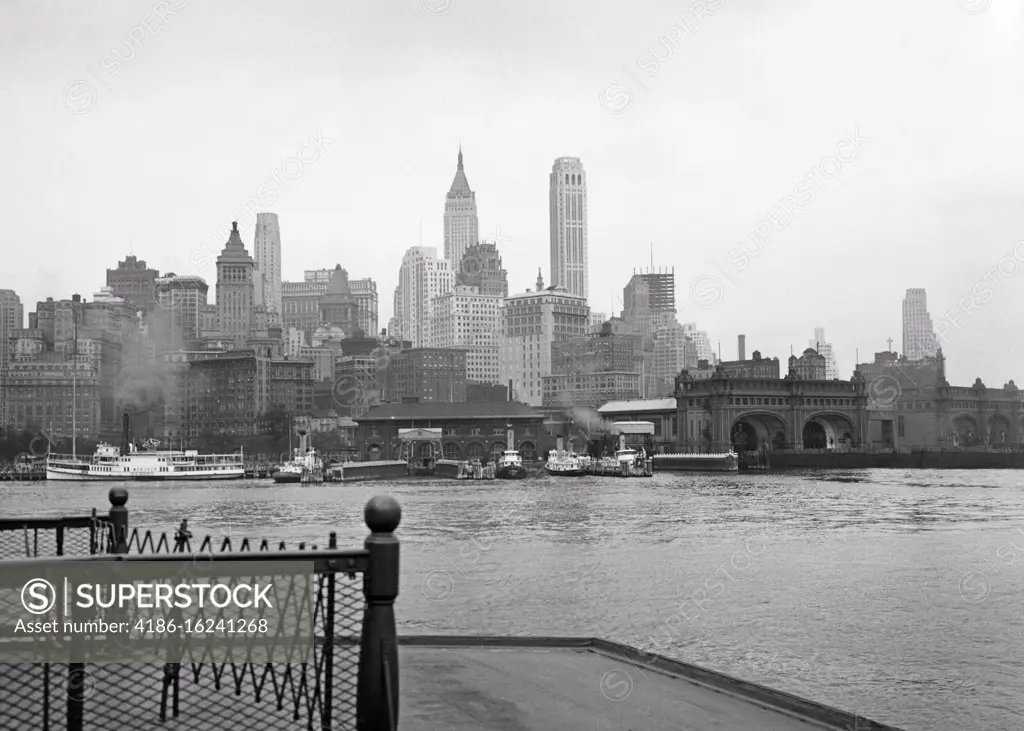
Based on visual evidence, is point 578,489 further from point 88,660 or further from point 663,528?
point 88,660

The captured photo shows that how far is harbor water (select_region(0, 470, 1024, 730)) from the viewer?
16125mm

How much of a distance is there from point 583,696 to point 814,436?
18606 cm

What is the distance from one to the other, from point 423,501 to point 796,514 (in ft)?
99.1

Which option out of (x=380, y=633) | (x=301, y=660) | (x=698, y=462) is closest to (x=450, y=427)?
(x=698, y=462)

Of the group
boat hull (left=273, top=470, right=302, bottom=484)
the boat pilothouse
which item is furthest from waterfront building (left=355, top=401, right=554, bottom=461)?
boat hull (left=273, top=470, right=302, bottom=484)

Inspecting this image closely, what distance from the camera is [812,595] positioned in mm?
25219

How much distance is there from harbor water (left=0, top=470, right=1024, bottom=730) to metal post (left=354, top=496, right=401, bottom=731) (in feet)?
19.0

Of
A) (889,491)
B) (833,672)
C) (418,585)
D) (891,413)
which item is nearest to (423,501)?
(889,491)

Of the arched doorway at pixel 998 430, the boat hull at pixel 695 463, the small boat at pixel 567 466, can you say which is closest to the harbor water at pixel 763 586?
the small boat at pixel 567 466

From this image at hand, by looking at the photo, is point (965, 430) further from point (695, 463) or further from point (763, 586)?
point (763, 586)

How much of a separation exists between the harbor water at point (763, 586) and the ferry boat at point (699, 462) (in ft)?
273

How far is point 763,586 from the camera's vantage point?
88.8ft

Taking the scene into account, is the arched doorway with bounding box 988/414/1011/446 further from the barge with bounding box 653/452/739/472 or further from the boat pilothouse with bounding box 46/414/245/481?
the boat pilothouse with bounding box 46/414/245/481

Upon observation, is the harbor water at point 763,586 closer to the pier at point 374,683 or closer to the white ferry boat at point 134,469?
the pier at point 374,683
